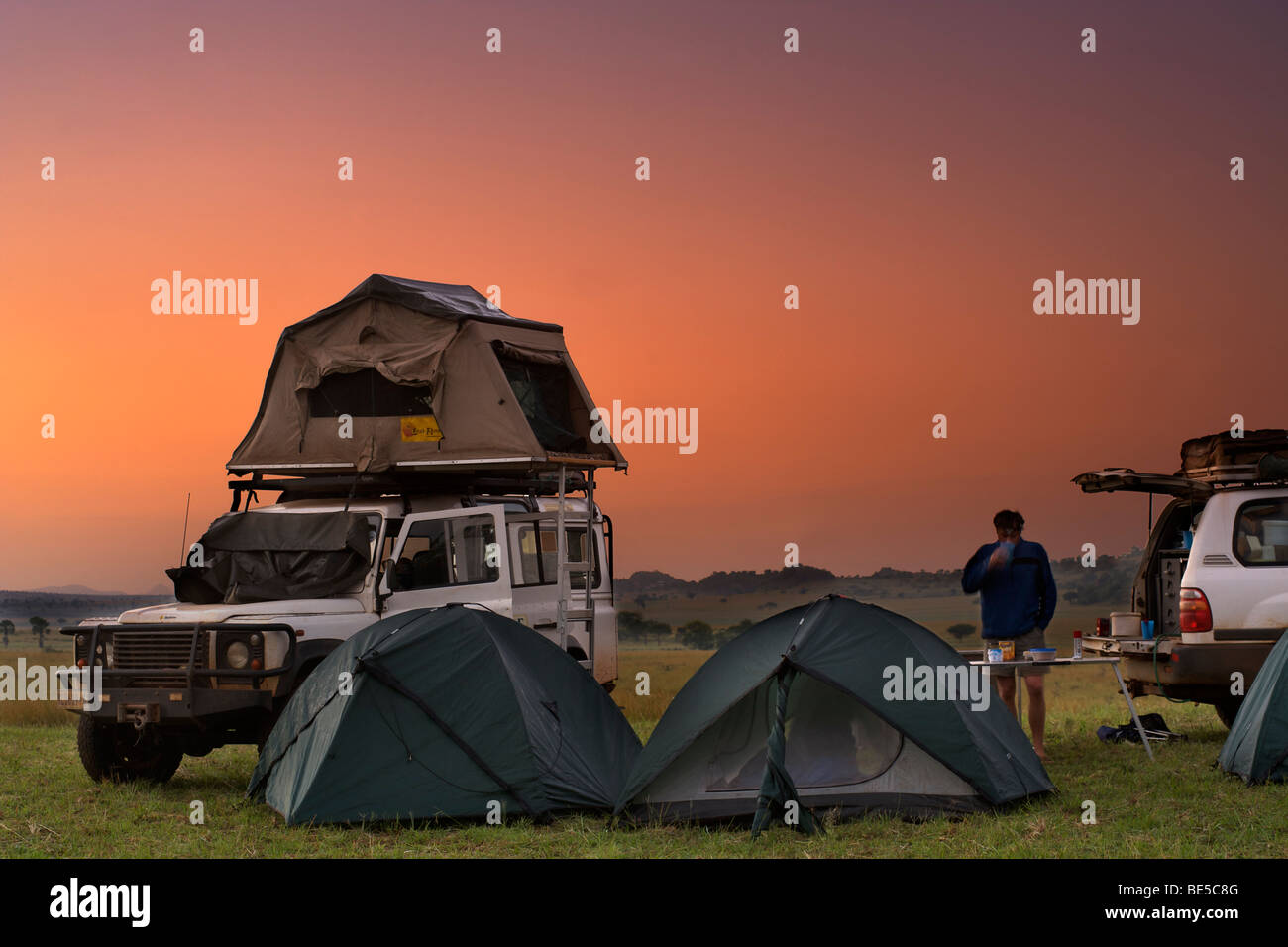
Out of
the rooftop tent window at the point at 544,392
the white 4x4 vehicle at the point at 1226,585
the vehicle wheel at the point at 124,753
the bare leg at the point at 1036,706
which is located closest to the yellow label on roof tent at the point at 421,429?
the rooftop tent window at the point at 544,392

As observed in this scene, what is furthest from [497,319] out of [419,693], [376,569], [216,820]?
[216,820]

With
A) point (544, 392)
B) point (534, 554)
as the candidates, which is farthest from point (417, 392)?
point (534, 554)

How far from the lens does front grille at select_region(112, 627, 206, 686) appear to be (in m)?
11.3

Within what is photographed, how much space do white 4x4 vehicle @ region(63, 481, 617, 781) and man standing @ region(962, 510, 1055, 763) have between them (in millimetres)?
3614

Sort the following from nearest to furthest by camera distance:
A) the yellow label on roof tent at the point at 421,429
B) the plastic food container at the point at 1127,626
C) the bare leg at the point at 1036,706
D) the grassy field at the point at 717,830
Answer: the grassy field at the point at 717,830 < the bare leg at the point at 1036,706 < the yellow label on roof tent at the point at 421,429 < the plastic food container at the point at 1127,626

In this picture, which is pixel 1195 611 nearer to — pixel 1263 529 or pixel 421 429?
pixel 1263 529

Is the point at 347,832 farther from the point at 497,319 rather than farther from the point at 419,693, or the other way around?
the point at 497,319

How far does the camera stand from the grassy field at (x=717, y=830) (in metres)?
8.69

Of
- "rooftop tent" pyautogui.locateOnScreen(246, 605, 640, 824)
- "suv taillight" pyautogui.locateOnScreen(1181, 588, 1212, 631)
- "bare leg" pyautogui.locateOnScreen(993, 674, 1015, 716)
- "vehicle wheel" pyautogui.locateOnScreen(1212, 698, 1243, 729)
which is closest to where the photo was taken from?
"rooftop tent" pyautogui.locateOnScreen(246, 605, 640, 824)

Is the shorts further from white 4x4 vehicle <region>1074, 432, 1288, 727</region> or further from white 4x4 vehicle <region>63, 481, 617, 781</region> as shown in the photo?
white 4x4 vehicle <region>63, 481, 617, 781</region>

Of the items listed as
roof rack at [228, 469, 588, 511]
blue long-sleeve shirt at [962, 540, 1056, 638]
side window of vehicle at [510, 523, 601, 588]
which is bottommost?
blue long-sleeve shirt at [962, 540, 1056, 638]

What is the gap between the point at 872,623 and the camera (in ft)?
32.9

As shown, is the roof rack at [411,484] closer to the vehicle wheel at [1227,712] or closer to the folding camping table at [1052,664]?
the folding camping table at [1052,664]

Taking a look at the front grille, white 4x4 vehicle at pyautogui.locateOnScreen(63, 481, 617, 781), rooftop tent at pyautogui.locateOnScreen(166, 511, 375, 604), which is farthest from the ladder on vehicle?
the front grille
